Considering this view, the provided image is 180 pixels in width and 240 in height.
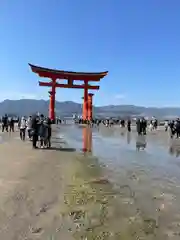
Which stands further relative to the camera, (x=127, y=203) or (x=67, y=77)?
(x=67, y=77)

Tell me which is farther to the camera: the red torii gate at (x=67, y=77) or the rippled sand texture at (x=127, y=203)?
the red torii gate at (x=67, y=77)

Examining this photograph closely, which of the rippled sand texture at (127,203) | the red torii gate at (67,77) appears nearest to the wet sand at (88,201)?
the rippled sand texture at (127,203)

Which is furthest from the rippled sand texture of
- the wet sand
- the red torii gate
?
the red torii gate

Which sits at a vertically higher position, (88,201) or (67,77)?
(67,77)

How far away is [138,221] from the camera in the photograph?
6.05 m

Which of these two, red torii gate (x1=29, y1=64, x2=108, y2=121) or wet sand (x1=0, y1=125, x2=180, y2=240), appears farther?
red torii gate (x1=29, y1=64, x2=108, y2=121)

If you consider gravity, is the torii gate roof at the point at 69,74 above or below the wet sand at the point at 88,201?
above

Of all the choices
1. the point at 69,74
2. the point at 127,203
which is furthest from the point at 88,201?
the point at 69,74

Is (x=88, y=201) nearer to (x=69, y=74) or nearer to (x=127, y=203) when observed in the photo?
(x=127, y=203)

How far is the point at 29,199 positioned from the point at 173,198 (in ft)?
9.77

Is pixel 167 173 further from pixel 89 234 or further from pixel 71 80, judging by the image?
pixel 71 80

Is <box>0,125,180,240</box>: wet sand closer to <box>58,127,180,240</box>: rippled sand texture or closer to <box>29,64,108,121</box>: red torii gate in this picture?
<box>58,127,180,240</box>: rippled sand texture

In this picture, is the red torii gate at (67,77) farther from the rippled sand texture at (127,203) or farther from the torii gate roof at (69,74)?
the rippled sand texture at (127,203)

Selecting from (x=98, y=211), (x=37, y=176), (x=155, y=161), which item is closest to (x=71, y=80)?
(x=155, y=161)
